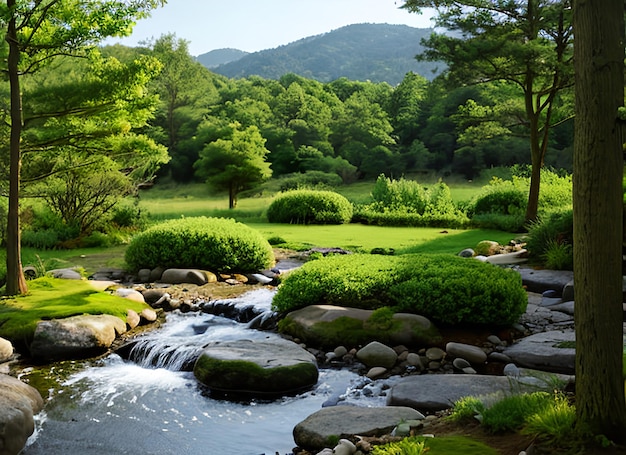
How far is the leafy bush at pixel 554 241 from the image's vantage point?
30.4 feet

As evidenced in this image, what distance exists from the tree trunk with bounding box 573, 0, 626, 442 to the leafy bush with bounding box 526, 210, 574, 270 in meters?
6.60

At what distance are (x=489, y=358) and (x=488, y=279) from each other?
95cm

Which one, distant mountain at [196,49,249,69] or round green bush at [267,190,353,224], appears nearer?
round green bush at [267,190,353,224]

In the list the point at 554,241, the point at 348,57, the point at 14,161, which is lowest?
the point at 554,241

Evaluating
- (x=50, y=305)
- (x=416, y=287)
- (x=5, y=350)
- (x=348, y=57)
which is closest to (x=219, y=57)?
(x=348, y=57)

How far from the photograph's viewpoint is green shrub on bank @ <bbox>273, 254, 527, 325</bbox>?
20.7 ft

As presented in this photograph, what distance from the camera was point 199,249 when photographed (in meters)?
10.1

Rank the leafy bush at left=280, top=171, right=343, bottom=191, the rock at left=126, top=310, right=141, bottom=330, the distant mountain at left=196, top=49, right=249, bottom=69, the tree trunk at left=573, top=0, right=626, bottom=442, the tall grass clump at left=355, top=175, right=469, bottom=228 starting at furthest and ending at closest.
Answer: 1. the distant mountain at left=196, top=49, right=249, bottom=69
2. the leafy bush at left=280, top=171, right=343, bottom=191
3. the tall grass clump at left=355, top=175, right=469, bottom=228
4. the rock at left=126, top=310, right=141, bottom=330
5. the tree trunk at left=573, top=0, right=626, bottom=442

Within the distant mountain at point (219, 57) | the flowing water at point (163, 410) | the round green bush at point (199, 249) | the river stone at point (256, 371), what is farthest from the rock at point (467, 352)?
the distant mountain at point (219, 57)

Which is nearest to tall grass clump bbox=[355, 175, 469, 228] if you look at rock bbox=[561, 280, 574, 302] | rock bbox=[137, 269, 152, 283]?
rock bbox=[561, 280, 574, 302]

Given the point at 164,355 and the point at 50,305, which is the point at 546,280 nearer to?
the point at 164,355

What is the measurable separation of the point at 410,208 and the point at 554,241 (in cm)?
934

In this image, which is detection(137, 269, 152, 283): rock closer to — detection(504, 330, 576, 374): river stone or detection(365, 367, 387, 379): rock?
detection(365, 367, 387, 379): rock

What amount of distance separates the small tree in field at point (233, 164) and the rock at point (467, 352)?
60.3 feet
